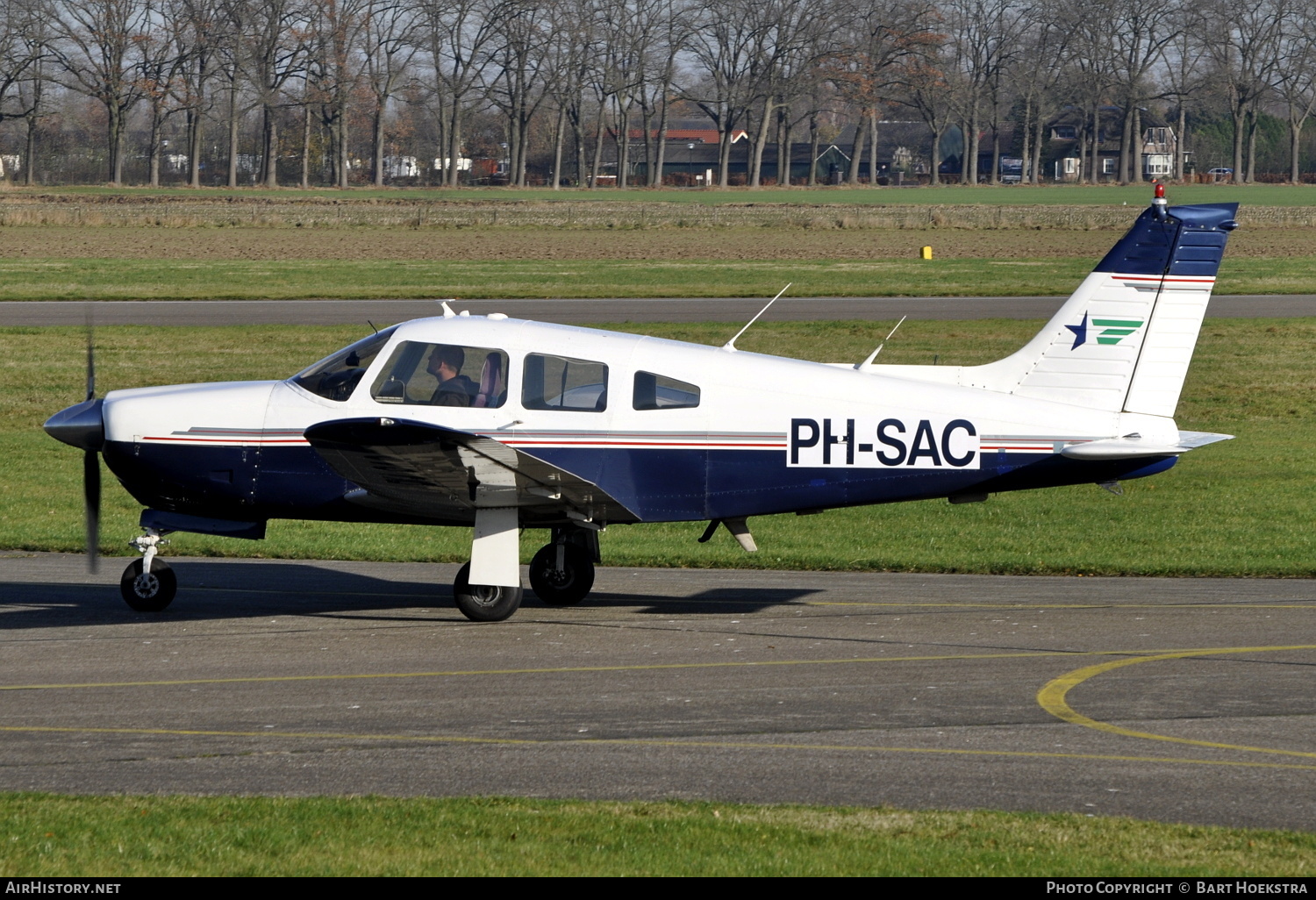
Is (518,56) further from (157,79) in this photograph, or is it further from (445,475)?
(445,475)

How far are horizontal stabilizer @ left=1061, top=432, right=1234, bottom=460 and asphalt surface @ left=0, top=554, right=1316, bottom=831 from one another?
1.44m

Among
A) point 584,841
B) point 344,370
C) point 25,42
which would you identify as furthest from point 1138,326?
point 25,42

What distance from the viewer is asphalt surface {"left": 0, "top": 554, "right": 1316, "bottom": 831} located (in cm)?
783

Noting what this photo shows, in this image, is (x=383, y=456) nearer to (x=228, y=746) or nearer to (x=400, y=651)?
(x=400, y=651)

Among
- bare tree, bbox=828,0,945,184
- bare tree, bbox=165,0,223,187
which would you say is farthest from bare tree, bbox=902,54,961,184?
bare tree, bbox=165,0,223,187

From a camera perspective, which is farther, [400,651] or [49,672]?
[400,651]

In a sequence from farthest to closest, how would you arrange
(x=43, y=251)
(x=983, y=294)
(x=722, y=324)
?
(x=43, y=251) → (x=983, y=294) → (x=722, y=324)

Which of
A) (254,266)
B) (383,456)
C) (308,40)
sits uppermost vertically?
(308,40)

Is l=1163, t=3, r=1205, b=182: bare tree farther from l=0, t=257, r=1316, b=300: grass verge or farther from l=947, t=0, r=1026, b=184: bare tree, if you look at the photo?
l=0, t=257, r=1316, b=300: grass verge

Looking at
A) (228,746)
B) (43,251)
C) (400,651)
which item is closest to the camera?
(228,746)

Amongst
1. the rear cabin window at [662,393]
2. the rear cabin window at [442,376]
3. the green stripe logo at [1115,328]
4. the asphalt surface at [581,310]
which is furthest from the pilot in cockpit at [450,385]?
the asphalt surface at [581,310]

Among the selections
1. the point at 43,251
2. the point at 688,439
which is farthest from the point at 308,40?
the point at 688,439

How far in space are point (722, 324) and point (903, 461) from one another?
75.2 feet

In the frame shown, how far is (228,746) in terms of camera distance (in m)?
8.56
